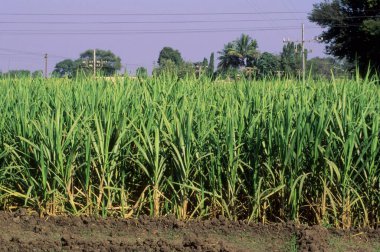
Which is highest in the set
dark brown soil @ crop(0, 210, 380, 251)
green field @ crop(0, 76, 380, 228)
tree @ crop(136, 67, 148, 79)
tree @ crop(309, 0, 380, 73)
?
tree @ crop(309, 0, 380, 73)

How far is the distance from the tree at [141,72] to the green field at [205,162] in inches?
76.3

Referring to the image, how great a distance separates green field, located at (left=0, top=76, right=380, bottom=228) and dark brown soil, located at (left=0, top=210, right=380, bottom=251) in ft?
0.86

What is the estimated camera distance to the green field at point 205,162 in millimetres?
5711

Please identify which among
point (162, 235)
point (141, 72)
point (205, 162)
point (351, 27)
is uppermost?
point (351, 27)

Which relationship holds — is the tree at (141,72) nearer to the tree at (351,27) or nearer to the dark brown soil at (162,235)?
the dark brown soil at (162,235)

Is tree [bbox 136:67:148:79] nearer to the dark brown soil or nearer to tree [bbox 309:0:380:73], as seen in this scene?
the dark brown soil

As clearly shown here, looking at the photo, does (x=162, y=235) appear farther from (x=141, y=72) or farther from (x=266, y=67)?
(x=266, y=67)

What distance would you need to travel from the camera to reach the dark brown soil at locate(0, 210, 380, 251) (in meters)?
4.86

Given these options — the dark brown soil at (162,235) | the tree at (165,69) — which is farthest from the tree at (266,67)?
the dark brown soil at (162,235)

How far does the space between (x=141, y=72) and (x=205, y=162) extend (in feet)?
9.10

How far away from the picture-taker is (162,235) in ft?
17.5

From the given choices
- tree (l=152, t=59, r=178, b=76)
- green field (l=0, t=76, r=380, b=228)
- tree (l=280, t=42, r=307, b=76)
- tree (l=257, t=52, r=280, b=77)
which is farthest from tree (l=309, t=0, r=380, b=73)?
green field (l=0, t=76, r=380, b=228)

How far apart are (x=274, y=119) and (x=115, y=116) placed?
121 cm

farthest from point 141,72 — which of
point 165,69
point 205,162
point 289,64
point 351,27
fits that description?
point 351,27
